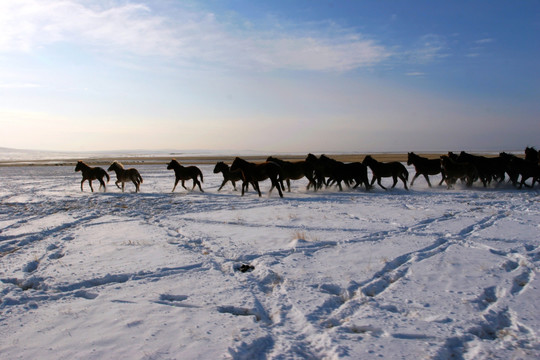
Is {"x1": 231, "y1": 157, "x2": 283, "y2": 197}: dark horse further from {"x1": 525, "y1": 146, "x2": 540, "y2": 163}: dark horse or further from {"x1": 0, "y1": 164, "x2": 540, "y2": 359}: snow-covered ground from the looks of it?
{"x1": 525, "y1": 146, "x2": 540, "y2": 163}: dark horse

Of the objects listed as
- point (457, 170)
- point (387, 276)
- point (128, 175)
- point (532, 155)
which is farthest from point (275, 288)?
point (532, 155)

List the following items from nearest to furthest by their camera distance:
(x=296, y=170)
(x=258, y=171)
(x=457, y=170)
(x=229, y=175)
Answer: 1. (x=258, y=171)
2. (x=296, y=170)
3. (x=457, y=170)
4. (x=229, y=175)

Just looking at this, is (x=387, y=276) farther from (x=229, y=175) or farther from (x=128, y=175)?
(x=128, y=175)

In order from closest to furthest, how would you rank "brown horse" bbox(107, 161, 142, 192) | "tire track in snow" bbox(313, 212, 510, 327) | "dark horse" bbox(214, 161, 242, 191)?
"tire track in snow" bbox(313, 212, 510, 327) → "dark horse" bbox(214, 161, 242, 191) → "brown horse" bbox(107, 161, 142, 192)

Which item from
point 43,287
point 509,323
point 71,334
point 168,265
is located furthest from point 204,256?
point 509,323

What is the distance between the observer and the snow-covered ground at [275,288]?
344 cm

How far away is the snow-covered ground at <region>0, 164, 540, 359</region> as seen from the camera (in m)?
3.44

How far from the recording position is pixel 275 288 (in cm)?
496

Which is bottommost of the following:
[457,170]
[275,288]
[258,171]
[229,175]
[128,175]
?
[275,288]

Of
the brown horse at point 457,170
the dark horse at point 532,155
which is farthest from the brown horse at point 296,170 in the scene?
the dark horse at point 532,155

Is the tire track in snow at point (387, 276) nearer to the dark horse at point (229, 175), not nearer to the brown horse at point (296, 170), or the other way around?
the brown horse at point (296, 170)

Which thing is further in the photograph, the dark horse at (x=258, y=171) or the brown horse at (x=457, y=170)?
the brown horse at (x=457, y=170)

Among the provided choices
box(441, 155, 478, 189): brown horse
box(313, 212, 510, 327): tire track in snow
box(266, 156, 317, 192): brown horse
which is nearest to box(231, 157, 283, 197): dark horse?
box(266, 156, 317, 192): brown horse

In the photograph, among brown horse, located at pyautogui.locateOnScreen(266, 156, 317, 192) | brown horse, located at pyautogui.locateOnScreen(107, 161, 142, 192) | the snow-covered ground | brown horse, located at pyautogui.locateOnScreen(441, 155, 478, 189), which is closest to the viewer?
the snow-covered ground
